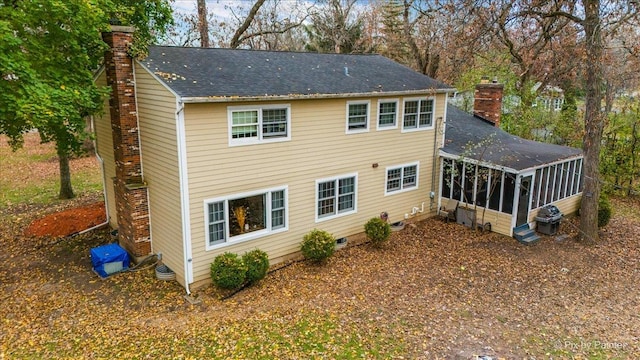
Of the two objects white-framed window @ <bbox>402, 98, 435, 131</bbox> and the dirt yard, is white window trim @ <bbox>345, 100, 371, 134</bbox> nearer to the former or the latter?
white-framed window @ <bbox>402, 98, 435, 131</bbox>

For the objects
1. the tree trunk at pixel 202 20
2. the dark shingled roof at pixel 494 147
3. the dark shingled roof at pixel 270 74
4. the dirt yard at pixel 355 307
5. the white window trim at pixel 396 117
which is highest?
the tree trunk at pixel 202 20

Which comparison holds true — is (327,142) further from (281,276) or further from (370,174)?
(281,276)

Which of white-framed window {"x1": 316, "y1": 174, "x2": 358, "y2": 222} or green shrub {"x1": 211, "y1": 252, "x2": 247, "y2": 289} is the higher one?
white-framed window {"x1": 316, "y1": 174, "x2": 358, "y2": 222}

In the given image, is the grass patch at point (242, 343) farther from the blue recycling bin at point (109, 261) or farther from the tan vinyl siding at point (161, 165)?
the blue recycling bin at point (109, 261)

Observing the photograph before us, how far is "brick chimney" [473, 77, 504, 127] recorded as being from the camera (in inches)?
764

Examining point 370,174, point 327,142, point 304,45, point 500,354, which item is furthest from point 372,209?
point 304,45

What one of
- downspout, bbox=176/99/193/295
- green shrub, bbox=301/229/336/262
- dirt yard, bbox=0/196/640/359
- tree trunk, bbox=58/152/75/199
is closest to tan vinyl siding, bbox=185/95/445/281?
downspout, bbox=176/99/193/295

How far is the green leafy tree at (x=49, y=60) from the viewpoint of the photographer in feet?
31.8

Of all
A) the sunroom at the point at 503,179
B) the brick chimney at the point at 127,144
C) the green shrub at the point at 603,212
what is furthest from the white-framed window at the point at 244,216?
the green shrub at the point at 603,212

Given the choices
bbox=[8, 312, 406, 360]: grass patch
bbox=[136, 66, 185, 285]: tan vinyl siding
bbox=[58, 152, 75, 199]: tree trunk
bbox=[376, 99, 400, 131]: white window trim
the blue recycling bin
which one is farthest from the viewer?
bbox=[58, 152, 75, 199]: tree trunk

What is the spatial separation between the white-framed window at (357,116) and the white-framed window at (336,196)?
5.03 ft

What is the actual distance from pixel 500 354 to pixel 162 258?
352 inches

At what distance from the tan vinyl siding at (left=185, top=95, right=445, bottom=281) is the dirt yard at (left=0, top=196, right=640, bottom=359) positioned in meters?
1.08

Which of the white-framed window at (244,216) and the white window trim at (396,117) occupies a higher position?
the white window trim at (396,117)
